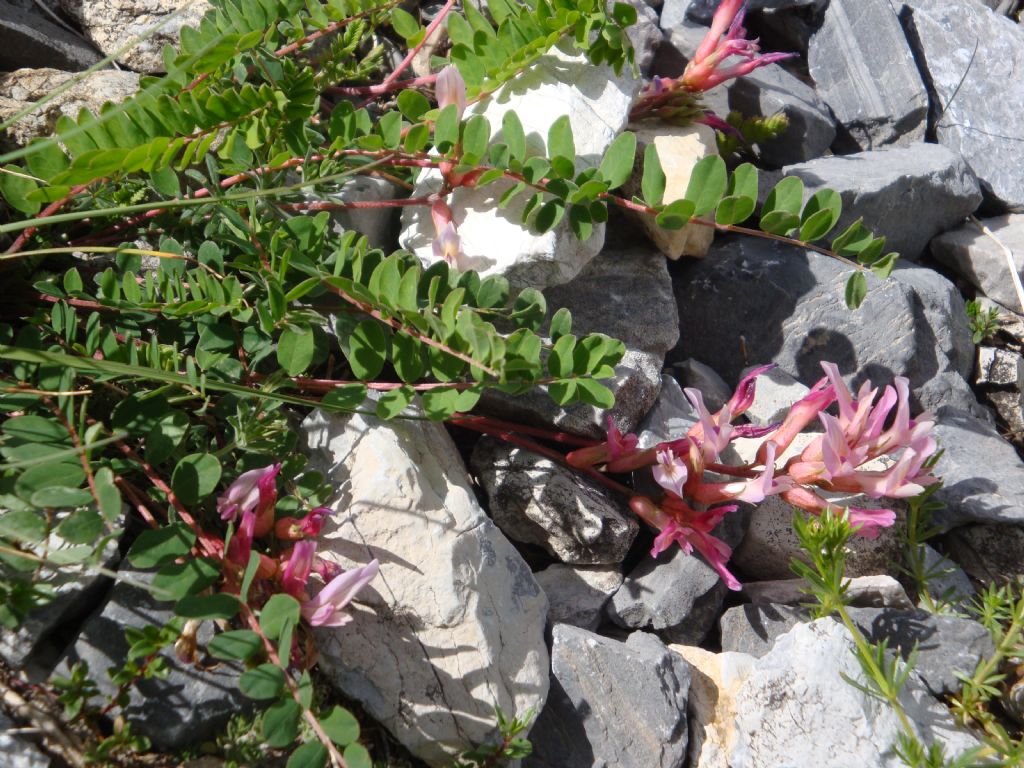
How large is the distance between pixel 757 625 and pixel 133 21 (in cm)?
281

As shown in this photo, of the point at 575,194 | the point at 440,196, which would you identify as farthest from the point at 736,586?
the point at 440,196

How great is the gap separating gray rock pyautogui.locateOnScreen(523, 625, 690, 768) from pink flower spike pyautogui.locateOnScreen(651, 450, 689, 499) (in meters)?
0.42

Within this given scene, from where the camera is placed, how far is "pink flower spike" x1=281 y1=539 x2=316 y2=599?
6.01ft

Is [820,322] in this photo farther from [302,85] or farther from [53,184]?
[53,184]

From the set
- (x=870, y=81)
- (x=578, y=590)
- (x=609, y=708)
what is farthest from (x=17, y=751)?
(x=870, y=81)

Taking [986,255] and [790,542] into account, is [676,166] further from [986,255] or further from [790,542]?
[986,255]

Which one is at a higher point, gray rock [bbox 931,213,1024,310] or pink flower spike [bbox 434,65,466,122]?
pink flower spike [bbox 434,65,466,122]

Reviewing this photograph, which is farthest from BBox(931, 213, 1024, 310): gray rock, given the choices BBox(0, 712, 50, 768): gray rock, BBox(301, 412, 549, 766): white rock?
BBox(0, 712, 50, 768): gray rock

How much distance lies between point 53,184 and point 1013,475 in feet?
9.14

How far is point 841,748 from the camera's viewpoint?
2.06 metres

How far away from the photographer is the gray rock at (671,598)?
7.96ft

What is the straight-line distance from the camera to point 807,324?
3057mm

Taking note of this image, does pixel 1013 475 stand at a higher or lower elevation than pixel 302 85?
lower

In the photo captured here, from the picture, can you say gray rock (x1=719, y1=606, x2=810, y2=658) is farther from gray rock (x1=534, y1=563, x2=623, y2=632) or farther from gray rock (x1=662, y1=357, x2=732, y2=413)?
gray rock (x1=662, y1=357, x2=732, y2=413)
